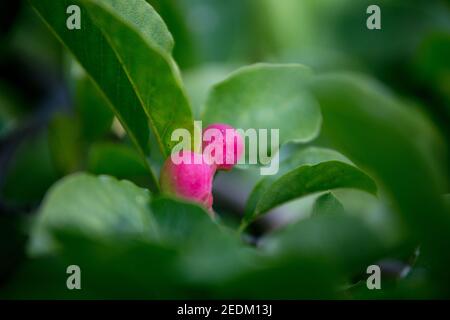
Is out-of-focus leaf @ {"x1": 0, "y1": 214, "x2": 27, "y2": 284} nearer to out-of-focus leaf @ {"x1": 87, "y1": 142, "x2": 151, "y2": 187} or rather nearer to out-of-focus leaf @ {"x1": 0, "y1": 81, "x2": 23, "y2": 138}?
out-of-focus leaf @ {"x1": 87, "y1": 142, "x2": 151, "y2": 187}

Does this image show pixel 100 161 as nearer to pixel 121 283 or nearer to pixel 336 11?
pixel 121 283

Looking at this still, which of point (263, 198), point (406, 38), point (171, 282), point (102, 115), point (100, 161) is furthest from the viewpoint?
point (406, 38)

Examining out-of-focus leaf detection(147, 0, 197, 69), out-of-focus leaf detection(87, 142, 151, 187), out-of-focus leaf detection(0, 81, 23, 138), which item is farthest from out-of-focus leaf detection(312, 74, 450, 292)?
out-of-focus leaf detection(0, 81, 23, 138)

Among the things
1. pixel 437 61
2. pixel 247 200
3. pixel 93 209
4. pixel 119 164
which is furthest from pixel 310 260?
pixel 437 61

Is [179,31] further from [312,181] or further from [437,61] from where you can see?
[312,181]

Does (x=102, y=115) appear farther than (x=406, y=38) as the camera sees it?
No
